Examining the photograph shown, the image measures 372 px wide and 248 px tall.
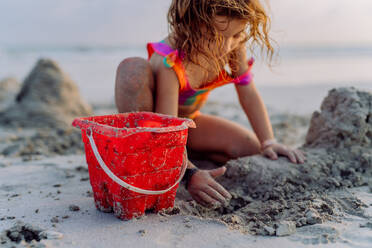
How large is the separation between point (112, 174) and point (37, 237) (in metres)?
0.38

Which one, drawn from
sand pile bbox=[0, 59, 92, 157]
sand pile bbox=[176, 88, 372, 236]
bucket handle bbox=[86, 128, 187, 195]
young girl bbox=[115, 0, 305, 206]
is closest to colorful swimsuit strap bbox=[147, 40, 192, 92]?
young girl bbox=[115, 0, 305, 206]

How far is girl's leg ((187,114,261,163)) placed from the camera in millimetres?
2535

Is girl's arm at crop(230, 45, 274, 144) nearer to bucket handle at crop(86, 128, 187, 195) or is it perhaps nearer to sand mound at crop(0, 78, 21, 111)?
bucket handle at crop(86, 128, 187, 195)

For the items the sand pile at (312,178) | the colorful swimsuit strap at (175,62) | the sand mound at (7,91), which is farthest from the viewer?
the sand mound at (7,91)

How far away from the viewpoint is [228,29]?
75.3 inches

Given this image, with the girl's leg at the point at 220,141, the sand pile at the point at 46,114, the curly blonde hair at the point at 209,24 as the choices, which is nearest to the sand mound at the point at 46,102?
the sand pile at the point at 46,114

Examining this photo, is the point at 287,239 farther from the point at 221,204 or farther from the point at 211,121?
the point at 211,121

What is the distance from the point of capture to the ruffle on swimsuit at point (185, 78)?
202cm

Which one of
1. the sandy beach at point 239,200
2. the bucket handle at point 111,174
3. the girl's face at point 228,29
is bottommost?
the sandy beach at point 239,200

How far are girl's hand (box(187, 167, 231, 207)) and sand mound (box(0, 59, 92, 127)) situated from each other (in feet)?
8.47

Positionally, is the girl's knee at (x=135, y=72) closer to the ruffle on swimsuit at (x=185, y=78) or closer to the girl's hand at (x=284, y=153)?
the ruffle on swimsuit at (x=185, y=78)

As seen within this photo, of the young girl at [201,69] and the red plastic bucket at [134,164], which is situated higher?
the young girl at [201,69]

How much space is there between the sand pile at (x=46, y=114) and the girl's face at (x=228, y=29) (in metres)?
1.65

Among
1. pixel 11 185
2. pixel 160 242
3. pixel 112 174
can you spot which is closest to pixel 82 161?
pixel 11 185
